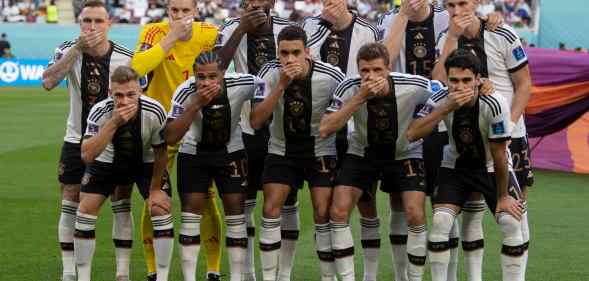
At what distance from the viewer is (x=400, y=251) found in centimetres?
822

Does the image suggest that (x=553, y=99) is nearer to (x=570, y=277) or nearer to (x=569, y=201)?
(x=569, y=201)

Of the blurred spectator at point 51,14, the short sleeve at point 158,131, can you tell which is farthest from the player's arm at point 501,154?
the blurred spectator at point 51,14

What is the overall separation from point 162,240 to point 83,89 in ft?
4.53

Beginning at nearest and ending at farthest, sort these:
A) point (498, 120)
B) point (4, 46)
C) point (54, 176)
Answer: point (498, 120), point (54, 176), point (4, 46)

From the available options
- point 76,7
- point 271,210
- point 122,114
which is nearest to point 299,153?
point 271,210

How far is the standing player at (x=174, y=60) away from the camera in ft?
27.0

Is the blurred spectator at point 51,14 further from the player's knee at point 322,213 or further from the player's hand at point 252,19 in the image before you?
the player's knee at point 322,213

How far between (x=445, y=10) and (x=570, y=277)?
7.69 feet

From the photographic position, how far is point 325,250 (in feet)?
26.0

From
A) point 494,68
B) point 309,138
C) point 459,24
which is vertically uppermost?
point 459,24

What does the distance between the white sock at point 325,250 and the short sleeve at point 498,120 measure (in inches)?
54.1

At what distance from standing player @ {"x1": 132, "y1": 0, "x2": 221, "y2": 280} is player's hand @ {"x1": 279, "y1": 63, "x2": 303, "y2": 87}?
42.2 inches

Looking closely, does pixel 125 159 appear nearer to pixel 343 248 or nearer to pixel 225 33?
pixel 225 33

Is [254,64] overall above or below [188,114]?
above
